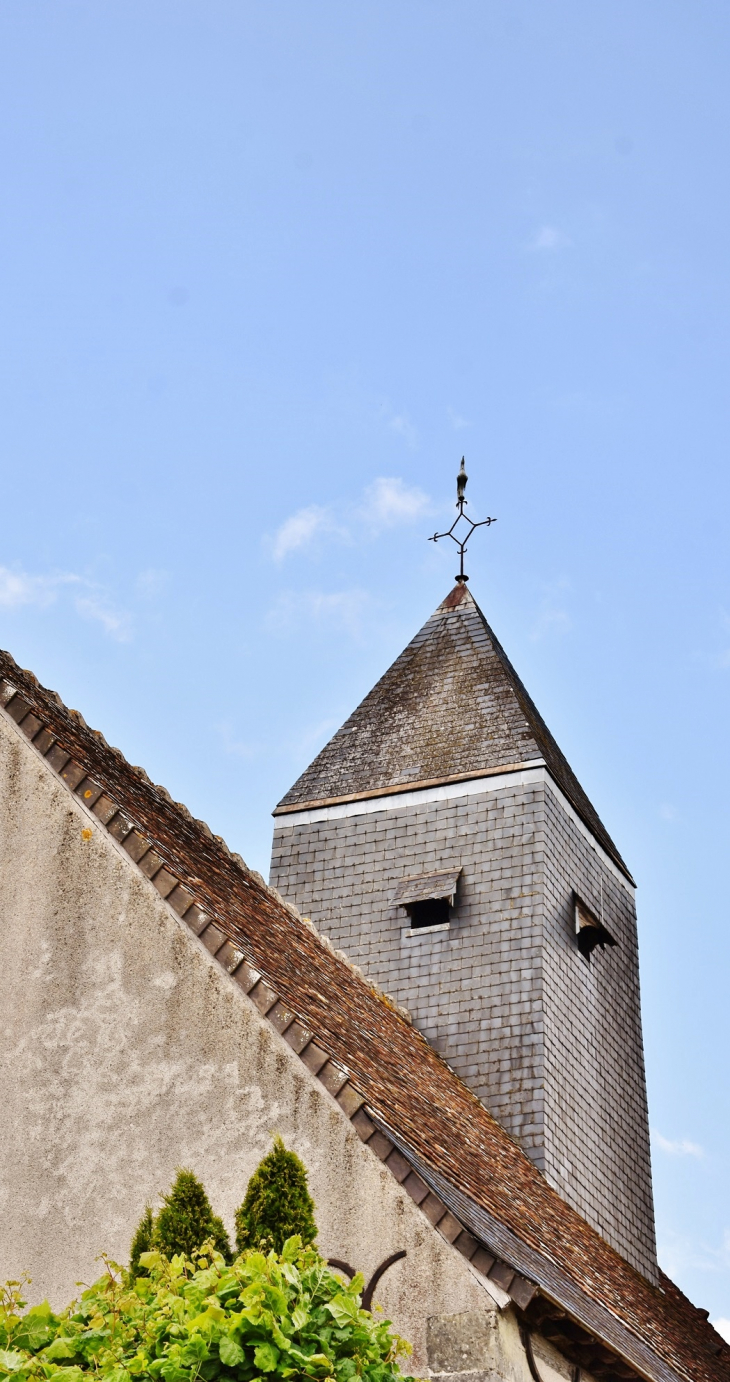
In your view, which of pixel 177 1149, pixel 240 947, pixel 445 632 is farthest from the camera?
pixel 445 632

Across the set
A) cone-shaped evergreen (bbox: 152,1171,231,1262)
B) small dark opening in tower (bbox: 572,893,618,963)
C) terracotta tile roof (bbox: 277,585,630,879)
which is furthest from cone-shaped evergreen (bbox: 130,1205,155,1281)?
terracotta tile roof (bbox: 277,585,630,879)

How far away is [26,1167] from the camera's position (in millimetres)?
10852

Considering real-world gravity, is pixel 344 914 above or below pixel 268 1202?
above

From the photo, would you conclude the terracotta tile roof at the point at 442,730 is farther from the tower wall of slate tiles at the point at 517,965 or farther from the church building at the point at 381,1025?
the tower wall of slate tiles at the point at 517,965

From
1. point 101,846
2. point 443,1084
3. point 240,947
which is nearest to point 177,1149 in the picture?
point 240,947

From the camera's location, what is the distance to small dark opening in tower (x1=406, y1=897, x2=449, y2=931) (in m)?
18.0

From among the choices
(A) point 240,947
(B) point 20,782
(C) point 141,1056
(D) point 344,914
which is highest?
(D) point 344,914

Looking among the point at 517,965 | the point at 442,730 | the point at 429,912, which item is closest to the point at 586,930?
the point at 517,965

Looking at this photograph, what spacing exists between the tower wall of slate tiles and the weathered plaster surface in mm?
5853

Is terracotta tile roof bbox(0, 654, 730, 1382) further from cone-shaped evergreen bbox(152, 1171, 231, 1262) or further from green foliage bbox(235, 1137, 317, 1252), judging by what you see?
cone-shaped evergreen bbox(152, 1171, 231, 1262)

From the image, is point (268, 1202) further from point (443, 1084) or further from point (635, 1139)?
point (635, 1139)

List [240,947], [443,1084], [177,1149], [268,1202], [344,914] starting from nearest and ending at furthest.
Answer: [268,1202]
[177,1149]
[240,947]
[443,1084]
[344,914]

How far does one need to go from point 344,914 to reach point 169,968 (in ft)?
24.2

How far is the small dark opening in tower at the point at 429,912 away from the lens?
1800 cm
